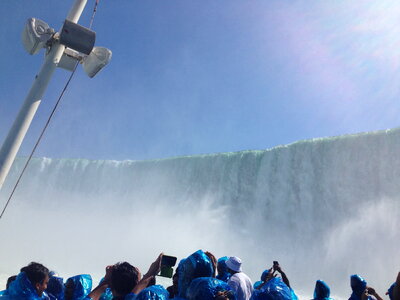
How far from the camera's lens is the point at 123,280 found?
195 cm

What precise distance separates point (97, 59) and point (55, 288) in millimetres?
2804

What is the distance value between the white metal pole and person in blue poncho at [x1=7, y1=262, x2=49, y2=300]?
1.55 m

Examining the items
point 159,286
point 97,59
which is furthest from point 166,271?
point 97,59

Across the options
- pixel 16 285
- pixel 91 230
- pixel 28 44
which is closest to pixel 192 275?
pixel 16 285

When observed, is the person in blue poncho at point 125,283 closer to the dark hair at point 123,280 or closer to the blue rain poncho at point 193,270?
the dark hair at point 123,280

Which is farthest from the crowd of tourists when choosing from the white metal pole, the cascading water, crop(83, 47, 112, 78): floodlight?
the cascading water

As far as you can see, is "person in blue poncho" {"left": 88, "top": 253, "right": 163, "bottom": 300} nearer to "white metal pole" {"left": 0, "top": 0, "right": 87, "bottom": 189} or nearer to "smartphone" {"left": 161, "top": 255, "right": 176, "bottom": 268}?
"smartphone" {"left": 161, "top": 255, "right": 176, "bottom": 268}

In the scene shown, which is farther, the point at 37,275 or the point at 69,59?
the point at 69,59

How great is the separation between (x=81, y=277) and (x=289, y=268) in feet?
51.2

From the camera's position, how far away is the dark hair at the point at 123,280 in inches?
76.5

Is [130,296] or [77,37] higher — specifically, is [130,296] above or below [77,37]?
below

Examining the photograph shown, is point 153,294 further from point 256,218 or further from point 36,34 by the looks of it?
point 256,218

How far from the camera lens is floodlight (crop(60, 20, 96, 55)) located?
3.74 metres

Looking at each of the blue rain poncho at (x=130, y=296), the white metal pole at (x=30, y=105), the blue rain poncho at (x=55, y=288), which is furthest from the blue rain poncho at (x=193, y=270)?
the white metal pole at (x=30, y=105)
